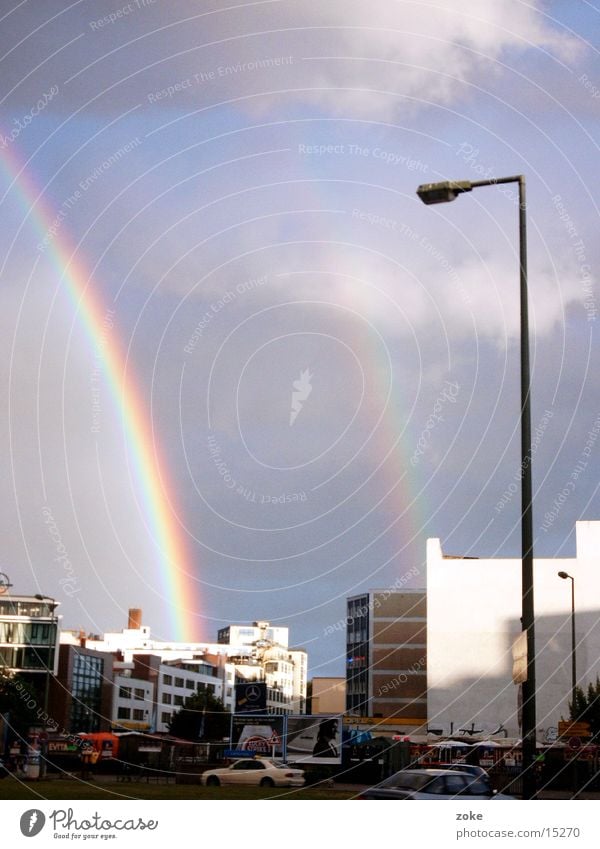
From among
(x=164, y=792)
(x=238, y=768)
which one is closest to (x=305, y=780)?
(x=238, y=768)

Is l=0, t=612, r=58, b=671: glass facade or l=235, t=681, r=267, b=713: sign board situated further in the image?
Answer: l=0, t=612, r=58, b=671: glass facade

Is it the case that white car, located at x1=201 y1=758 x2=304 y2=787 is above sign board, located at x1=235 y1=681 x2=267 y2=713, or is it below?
below

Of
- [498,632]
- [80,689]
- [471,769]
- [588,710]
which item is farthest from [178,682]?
[471,769]

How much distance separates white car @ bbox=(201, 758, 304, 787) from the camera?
27.6 meters

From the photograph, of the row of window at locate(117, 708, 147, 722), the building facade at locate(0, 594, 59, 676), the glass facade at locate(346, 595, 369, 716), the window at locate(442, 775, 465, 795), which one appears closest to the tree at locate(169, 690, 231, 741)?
the building facade at locate(0, 594, 59, 676)

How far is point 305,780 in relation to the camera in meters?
28.8

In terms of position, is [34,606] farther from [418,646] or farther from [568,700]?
[568,700]

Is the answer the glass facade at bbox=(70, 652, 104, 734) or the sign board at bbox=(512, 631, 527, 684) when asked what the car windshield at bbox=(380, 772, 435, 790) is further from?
the glass facade at bbox=(70, 652, 104, 734)

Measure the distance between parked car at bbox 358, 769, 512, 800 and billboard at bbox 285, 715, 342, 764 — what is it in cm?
1537

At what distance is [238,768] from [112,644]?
443ft

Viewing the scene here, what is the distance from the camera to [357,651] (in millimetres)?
142875

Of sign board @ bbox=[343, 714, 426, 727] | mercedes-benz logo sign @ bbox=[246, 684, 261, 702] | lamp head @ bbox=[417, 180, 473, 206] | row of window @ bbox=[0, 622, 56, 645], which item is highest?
lamp head @ bbox=[417, 180, 473, 206]

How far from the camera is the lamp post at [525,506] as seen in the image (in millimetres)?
13984
